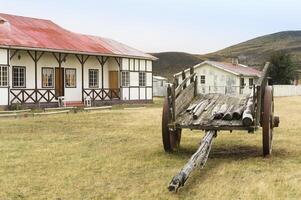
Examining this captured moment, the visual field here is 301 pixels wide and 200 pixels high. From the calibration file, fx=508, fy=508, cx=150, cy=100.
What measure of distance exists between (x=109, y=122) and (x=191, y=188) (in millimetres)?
11829

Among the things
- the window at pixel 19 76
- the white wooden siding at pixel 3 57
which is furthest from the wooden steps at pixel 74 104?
the white wooden siding at pixel 3 57

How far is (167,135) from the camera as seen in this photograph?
10.6 metres

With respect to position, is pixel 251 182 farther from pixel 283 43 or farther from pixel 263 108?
pixel 283 43

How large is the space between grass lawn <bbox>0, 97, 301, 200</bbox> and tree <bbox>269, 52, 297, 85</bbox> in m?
46.5

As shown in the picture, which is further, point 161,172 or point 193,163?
point 161,172

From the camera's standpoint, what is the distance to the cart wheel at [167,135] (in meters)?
10.3

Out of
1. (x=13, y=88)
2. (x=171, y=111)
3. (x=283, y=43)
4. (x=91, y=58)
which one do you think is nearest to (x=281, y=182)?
(x=171, y=111)

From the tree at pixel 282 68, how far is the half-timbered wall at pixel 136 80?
26526 mm

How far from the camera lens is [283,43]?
193 metres

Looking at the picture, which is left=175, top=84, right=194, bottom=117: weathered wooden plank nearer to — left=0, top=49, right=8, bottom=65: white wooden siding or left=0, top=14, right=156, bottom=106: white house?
left=0, top=14, right=156, bottom=106: white house

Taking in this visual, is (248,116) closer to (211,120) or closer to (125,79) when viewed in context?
(211,120)

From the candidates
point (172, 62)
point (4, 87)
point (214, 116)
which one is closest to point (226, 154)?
point (214, 116)

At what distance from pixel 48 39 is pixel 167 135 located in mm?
20891

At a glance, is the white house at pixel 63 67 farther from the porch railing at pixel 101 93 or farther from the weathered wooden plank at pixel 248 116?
the weathered wooden plank at pixel 248 116
